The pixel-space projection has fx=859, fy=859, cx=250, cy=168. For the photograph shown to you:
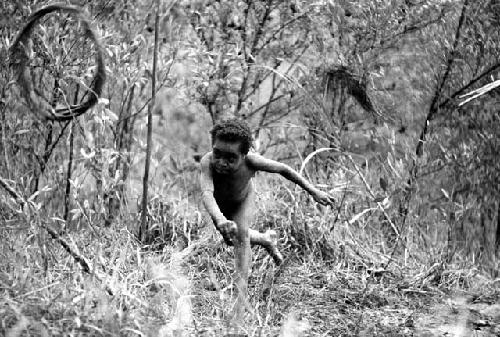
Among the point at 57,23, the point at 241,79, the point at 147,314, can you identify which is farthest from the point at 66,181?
the point at 147,314

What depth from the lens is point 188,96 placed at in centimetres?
686

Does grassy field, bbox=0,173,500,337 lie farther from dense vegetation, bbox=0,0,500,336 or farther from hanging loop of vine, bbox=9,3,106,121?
hanging loop of vine, bbox=9,3,106,121

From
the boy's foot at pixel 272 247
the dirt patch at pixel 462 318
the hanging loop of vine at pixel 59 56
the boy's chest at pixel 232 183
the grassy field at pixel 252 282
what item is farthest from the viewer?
the hanging loop of vine at pixel 59 56

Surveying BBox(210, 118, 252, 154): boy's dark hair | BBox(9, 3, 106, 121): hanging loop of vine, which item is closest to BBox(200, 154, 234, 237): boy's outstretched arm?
BBox(210, 118, 252, 154): boy's dark hair

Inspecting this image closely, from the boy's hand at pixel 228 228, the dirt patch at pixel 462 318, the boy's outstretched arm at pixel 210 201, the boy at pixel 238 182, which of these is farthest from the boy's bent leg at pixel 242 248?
the dirt patch at pixel 462 318

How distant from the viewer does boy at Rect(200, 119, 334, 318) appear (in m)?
4.70

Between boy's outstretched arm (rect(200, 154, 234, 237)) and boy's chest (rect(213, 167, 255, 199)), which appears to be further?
boy's chest (rect(213, 167, 255, 199))

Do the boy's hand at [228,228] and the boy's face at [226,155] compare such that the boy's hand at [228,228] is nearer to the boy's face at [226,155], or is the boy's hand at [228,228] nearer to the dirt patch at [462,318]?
the boy's face at [226,155]

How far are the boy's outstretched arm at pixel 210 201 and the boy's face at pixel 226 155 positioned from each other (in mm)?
80

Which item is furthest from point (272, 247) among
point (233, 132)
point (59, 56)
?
point (59, 56)

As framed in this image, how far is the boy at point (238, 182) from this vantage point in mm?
4695

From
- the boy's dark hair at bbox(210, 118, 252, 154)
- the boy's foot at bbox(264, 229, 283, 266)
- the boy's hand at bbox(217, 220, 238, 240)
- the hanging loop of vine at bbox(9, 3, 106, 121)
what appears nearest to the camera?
the boy's hand at bbox(217, 220, 238, 240)

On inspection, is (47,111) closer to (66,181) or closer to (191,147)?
(66,181)

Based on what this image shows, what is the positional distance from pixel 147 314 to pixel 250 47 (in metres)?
3.34
